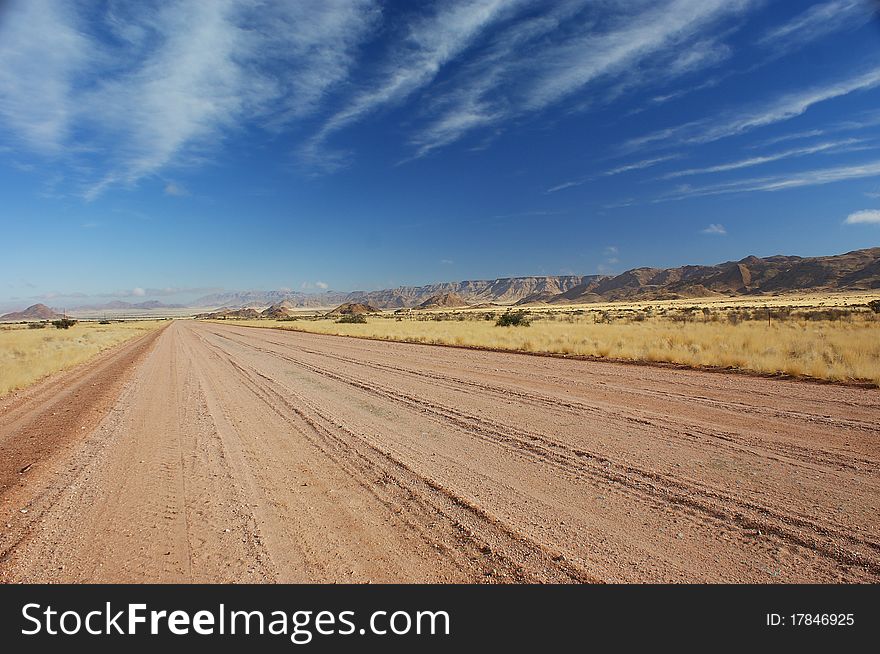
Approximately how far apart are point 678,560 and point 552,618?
115 cm

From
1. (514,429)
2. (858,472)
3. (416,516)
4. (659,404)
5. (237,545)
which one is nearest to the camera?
(237,545)

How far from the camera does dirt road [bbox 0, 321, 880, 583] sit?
318 centimetres

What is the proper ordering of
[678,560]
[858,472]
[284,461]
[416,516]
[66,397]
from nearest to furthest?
1. [678,560]
2. [416,516]
3. [858,472]
4. [284,461]
5. [66,397]

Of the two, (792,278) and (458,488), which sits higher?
(792,278)

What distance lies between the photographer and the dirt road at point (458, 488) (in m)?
3.18

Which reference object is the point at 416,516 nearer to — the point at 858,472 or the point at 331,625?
the point at 331,625

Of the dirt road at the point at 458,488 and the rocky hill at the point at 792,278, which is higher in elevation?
the rocky hill at the point at 792,278

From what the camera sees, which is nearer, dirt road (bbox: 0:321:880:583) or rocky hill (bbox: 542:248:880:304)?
dirt road (bbox: 0:321:880:583)

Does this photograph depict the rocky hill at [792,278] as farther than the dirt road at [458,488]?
Yes

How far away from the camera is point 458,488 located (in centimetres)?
460

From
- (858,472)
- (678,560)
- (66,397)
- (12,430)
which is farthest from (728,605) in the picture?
(66,397)

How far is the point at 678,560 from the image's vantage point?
3.12 meters

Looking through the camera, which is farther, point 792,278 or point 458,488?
point 792,278

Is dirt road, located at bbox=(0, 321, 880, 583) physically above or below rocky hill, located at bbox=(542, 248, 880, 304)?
below
